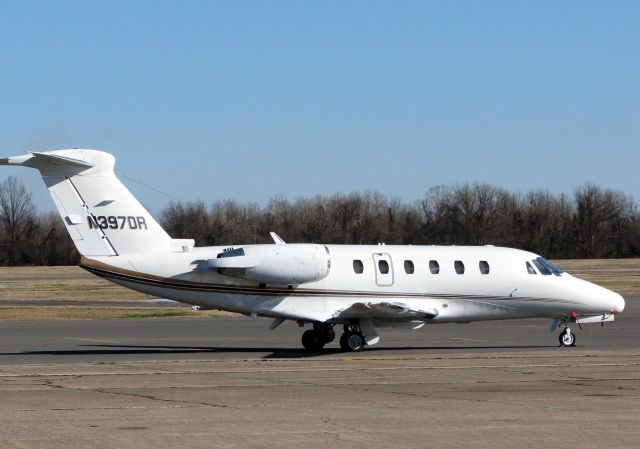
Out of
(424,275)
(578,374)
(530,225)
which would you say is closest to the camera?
(578,374)

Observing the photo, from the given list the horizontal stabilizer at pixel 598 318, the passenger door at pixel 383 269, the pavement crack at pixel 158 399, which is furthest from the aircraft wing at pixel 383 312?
the pavement crack at pixel 158 399

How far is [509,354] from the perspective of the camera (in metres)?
26.0

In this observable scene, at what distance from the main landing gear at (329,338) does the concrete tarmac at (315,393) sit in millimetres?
376

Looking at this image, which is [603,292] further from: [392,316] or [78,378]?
[78,378]

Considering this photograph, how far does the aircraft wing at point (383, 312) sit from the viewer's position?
86.6ft

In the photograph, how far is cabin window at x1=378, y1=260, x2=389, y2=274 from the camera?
90.6 feet

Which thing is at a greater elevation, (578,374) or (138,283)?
(138,283)

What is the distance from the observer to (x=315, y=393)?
58.9ft

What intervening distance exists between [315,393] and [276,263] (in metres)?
8.65

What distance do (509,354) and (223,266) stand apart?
695cm

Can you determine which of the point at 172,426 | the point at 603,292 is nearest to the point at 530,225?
the point at 603,292

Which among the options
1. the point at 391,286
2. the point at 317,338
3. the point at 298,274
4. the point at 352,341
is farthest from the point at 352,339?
the point at 298,274

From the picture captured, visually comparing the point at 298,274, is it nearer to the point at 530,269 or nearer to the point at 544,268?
the point at 530,269

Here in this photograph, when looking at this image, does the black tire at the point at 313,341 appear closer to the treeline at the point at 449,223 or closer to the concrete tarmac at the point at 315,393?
the concrete tarmac at the point at 315,393
